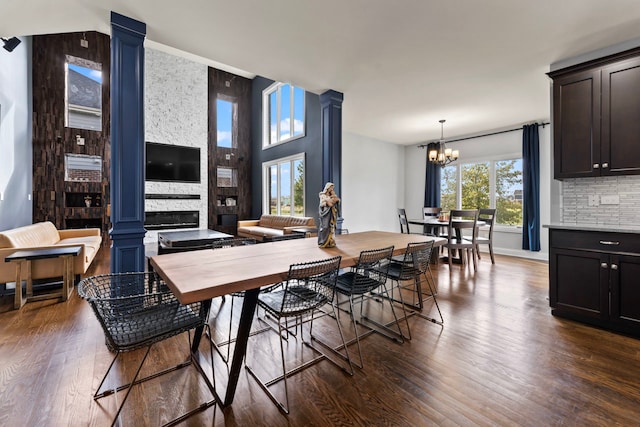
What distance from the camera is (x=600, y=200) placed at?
2850mm

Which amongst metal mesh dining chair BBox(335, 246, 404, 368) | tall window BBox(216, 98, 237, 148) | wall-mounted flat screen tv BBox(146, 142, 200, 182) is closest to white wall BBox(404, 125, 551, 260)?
metal mesh dining chair BBox(335, 246, 404, 368)

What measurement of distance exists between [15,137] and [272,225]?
4.85m

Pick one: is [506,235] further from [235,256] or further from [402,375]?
[235,256]

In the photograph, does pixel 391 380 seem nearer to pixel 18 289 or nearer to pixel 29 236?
pixel 18 289

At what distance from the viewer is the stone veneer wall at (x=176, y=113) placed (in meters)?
7.46

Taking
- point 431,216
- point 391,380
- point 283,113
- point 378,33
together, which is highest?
point 283,113

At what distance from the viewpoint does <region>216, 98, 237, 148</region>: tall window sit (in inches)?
338

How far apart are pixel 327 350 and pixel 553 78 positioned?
11.7 feet

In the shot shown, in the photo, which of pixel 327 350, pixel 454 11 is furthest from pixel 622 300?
pixel 454 11

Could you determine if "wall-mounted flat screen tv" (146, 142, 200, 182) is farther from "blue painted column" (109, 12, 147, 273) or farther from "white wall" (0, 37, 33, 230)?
"blue painted column" (109, 12, 147, 273)

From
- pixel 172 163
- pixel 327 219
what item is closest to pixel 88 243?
pixel 172 163

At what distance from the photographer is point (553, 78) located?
9.67 ft

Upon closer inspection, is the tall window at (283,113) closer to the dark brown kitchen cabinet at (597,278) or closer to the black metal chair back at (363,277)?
the black metal chair back at (363,277)

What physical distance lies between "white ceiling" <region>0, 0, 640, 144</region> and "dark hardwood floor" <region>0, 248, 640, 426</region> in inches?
106
